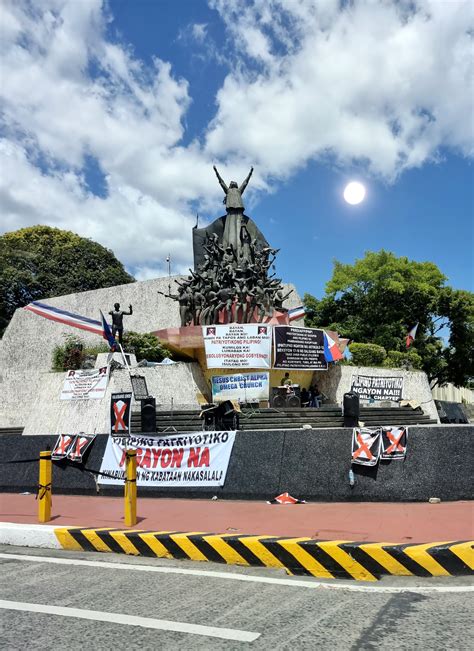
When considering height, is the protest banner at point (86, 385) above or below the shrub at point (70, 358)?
below

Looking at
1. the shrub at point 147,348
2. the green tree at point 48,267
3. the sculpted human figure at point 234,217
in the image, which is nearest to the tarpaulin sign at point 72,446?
the shrub at point 147,348

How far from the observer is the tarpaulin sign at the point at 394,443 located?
9.08m

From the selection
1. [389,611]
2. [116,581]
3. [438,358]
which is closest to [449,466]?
[389,611]

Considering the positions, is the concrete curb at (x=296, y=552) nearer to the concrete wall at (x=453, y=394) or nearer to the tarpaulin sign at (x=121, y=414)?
the tarpaulin sign at (x=121, y=414)

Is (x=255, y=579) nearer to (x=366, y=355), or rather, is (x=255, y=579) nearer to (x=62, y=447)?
(x=62, y=447)

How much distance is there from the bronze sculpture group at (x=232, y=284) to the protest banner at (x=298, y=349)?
114 inches

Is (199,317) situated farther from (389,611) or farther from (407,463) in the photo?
(389,611)

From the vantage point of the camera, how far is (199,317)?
25297 millimetres

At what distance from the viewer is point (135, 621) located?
434cm

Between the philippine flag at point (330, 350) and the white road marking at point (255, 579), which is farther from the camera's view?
the philippine flag at point (330, 350)

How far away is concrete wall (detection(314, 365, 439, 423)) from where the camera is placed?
72.5ft

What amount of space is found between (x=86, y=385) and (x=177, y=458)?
6.93 m

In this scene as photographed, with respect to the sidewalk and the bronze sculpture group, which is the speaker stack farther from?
the sidewalk

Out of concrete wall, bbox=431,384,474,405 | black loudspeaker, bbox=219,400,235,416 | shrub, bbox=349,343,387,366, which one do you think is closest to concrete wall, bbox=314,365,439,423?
shrub, bbox=349,343,387,366
